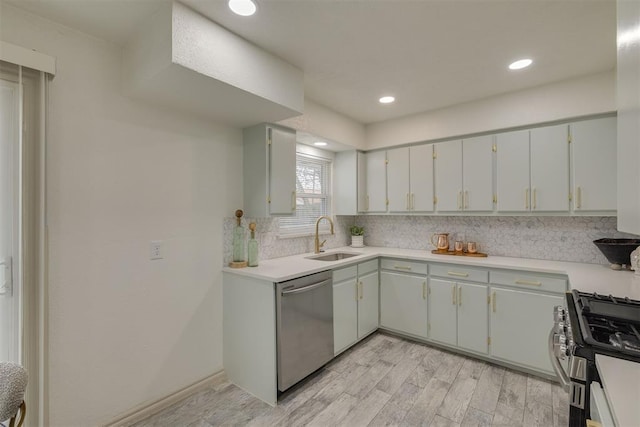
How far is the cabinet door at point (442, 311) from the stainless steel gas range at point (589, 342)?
1267 mm

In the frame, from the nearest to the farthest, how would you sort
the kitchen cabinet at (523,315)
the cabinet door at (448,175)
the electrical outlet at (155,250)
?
the electrical outlet at (155,250) → the kitchen cabinet at (523,315) → the cabinet door at (448,175)

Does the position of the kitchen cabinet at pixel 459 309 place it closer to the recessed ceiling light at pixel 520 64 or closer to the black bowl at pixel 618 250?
the black bowl at pixel 618 250

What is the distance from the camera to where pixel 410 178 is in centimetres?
341

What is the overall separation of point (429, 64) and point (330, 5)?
1016 mm

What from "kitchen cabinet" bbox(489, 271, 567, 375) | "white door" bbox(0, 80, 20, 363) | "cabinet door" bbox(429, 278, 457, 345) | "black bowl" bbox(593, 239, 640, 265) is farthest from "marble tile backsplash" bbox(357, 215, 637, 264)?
"white door" bbox(0, 80, 20, 363)

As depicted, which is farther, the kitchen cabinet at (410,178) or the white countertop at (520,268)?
the kitchen cabinet at (410,178)

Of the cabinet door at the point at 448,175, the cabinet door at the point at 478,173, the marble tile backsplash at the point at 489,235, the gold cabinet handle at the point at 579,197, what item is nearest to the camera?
the gold cabinet handle at the point at 579,197

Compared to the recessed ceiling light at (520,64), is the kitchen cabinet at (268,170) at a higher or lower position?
lower

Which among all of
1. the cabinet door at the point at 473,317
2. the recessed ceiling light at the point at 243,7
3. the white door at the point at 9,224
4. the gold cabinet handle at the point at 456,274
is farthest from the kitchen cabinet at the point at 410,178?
the white door at the point at 9,224

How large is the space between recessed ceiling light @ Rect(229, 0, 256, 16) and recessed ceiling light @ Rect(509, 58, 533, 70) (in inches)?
77.7

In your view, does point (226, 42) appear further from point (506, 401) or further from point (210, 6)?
point (506, 401)

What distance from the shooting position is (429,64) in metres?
2.23

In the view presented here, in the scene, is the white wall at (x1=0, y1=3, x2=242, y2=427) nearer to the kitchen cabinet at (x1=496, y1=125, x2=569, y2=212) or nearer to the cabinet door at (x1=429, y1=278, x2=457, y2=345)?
the cabinet door at (x1=429, y1=278, x2=457, y2=345)

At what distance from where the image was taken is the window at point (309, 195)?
3.35 metres
